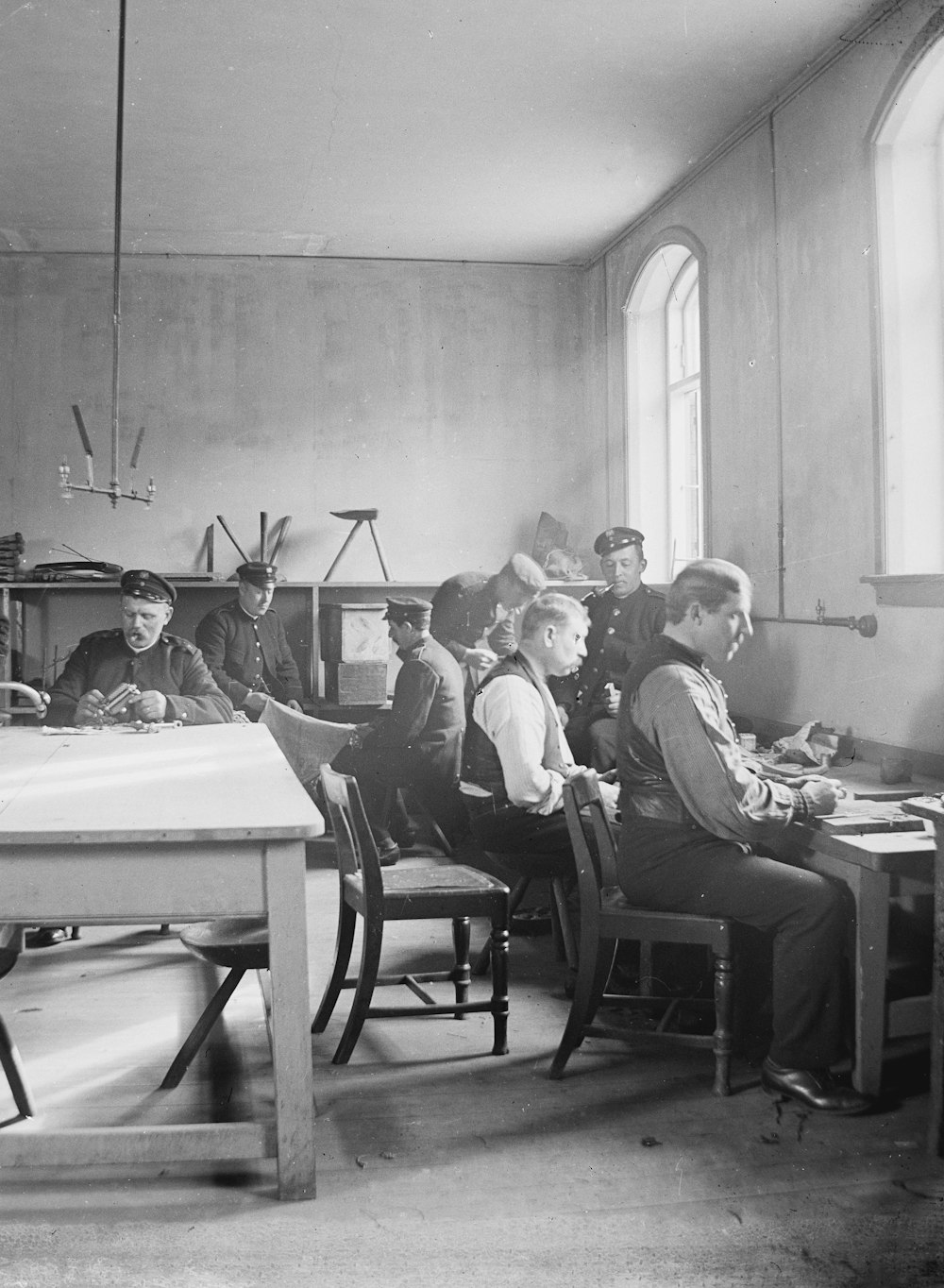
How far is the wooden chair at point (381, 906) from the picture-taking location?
11.0ft

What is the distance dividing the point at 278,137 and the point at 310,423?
248 cm

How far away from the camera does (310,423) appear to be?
27.6 ft

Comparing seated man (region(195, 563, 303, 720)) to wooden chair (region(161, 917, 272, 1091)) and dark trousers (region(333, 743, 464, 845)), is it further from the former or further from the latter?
wooden chair (region(161, 917, 272, 1091))

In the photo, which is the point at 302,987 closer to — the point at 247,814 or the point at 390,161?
the point at 247,814

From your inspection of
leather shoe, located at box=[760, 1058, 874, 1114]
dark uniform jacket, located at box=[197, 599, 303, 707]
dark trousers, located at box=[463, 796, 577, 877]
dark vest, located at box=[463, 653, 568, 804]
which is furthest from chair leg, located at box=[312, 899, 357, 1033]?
dark uniform jacket, located at box=[197, 599, 303, 707]

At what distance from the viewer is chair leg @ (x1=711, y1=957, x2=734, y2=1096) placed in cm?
316

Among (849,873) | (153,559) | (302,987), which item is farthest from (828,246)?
(153,559)

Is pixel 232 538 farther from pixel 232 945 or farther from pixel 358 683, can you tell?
pixel 232 945

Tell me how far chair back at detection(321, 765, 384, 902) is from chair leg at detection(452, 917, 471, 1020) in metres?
0.43

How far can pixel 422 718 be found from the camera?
19.4 feet

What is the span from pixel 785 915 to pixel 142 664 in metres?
3.82

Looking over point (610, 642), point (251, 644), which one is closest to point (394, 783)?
point (610, 642)

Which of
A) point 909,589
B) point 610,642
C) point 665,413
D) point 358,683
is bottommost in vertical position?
point 358,683

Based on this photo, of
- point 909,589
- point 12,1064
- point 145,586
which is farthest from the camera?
point 145,586
